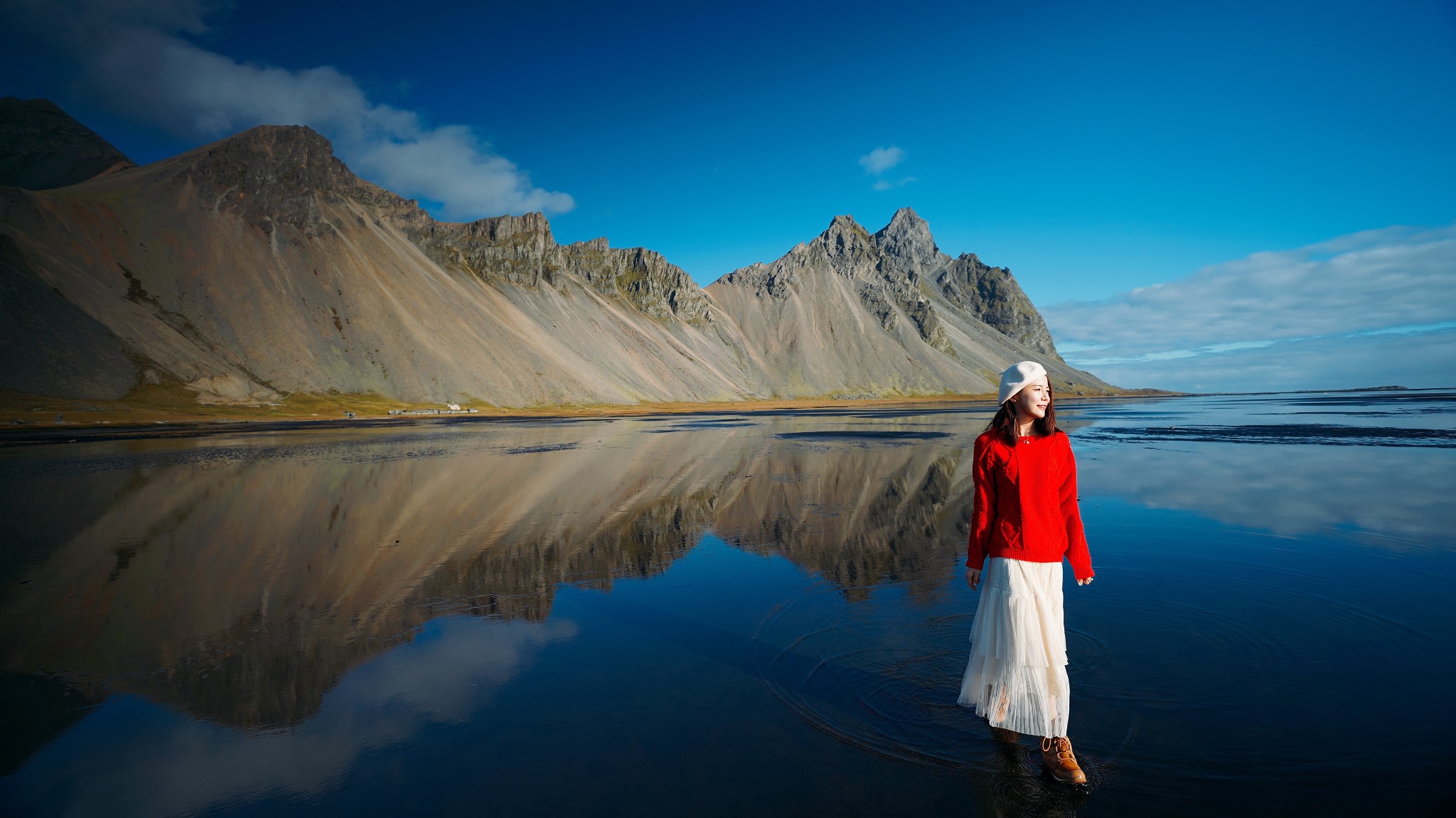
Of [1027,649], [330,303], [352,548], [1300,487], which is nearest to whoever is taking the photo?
[1027,649]

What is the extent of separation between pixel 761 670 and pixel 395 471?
2001 centimetres

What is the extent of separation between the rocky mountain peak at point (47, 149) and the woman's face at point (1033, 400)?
580 ft

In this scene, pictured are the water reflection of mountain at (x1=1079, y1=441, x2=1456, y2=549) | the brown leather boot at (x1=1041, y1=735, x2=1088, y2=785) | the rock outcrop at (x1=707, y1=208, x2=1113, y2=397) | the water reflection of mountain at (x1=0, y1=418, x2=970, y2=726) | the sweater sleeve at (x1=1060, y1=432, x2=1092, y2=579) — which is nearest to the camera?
the brown leather boot at (x1=1041, y1=735, x2=1088, y2=785)

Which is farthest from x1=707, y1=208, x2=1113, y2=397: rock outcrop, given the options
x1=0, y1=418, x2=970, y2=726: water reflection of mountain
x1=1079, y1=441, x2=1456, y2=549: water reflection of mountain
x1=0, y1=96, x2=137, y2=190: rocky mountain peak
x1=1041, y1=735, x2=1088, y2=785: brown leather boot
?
x1=1041, y1=735, x2=1088, y2=785: brown leather boot

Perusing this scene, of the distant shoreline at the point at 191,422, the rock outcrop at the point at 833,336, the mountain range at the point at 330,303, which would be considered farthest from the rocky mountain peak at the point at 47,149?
the rock outcrop at the point at 833,336

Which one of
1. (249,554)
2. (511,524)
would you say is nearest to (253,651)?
(249,554)

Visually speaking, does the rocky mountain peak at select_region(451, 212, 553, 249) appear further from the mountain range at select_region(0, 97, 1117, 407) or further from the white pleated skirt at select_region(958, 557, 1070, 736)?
the white pleated skirt at select_region(958, 557, 1070, 736)

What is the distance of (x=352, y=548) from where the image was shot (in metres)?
12.0

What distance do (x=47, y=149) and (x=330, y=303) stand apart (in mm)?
113870

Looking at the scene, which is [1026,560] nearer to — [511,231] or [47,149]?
[511,231]

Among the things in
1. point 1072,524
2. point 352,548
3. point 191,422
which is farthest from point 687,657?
point 191,422

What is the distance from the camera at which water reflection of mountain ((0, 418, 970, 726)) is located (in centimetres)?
720

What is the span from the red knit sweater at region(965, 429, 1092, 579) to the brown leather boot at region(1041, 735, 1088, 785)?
48.1 inches

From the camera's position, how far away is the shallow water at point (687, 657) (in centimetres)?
458
